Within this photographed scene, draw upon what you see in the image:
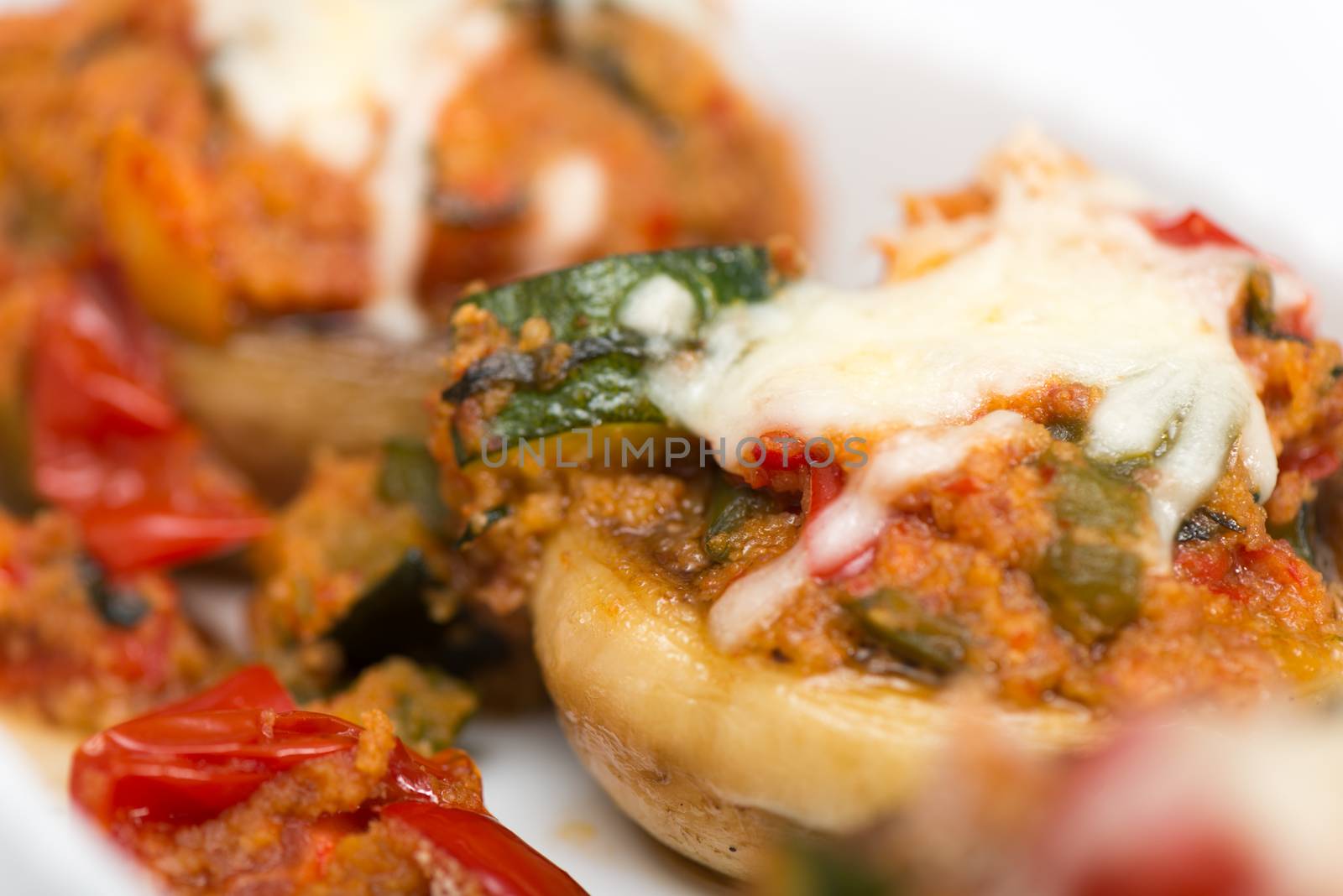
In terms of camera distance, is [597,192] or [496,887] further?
[597,192]

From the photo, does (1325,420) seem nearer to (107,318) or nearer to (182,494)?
(182,494)

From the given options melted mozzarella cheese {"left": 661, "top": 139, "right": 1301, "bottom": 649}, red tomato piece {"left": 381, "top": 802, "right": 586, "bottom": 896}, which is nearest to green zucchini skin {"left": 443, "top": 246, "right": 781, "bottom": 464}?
melted mozzarella cheese {"left": 661, "top": 139, "right": 1301, "bottom": 649}

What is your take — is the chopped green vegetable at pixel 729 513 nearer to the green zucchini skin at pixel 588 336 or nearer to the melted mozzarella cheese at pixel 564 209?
the green zucchini skin at pixel 588 336

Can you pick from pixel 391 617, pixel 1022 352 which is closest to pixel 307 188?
pixel 391 617

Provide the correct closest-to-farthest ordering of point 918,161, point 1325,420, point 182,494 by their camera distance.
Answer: point 1325,420, point 182,494, point 918,161

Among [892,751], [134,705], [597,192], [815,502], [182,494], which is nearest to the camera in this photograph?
[892,751]

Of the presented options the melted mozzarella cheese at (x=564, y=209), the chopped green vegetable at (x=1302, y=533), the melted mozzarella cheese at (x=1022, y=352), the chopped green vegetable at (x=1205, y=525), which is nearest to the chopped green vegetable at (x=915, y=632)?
the melted mozzarella cheese at (x=1022, y=352)

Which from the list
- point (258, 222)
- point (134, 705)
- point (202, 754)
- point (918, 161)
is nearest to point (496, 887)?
point (202, 754)

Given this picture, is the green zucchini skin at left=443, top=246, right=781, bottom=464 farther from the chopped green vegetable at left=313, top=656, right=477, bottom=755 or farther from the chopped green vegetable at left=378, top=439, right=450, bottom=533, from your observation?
the chopped green vegetable at left=313, top=656, right=477, bottom=755
